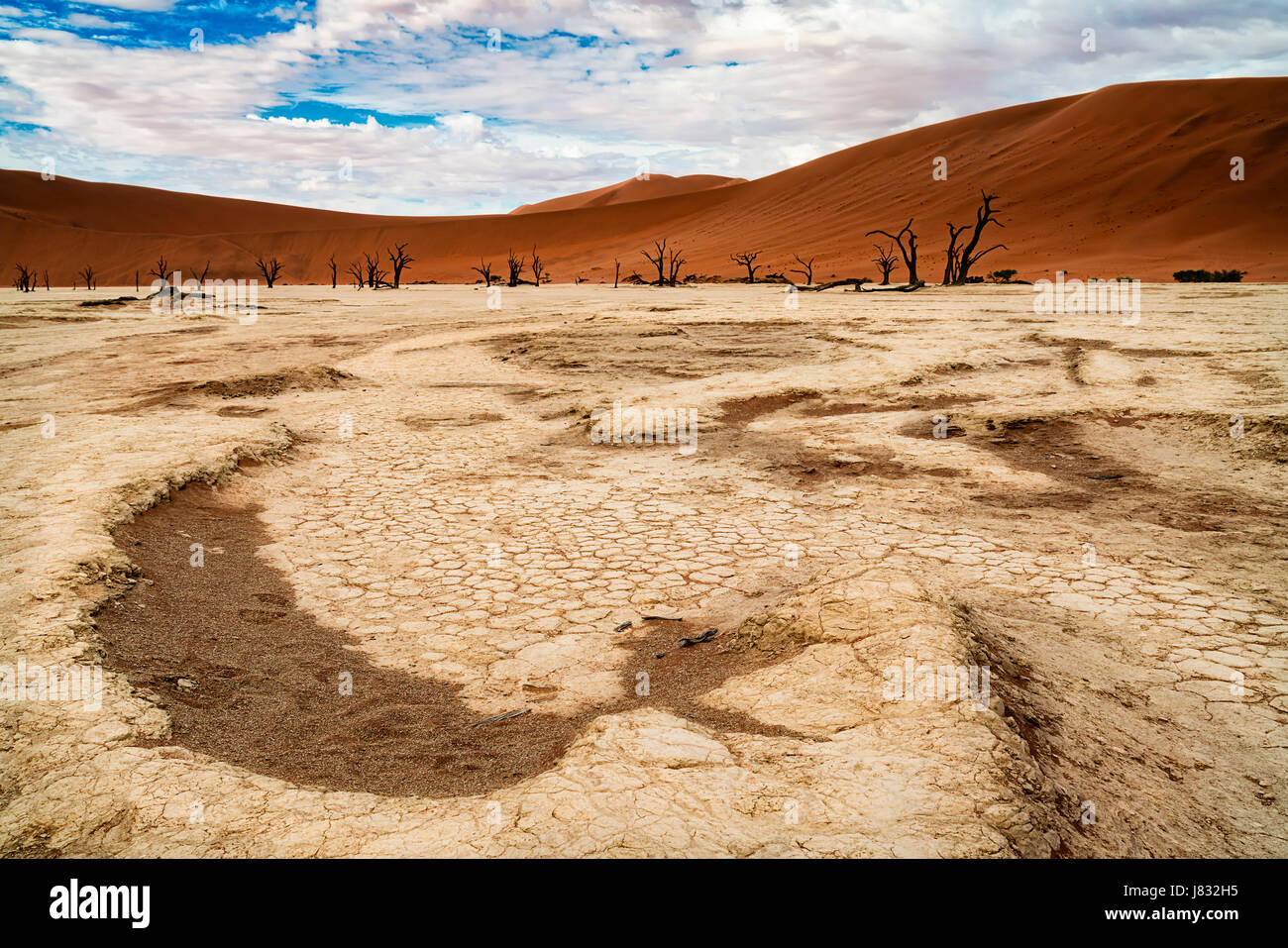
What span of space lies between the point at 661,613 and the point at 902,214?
48.0m

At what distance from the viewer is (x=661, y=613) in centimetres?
380

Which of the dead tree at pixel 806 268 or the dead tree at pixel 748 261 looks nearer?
the dead tree at pixel 806 268

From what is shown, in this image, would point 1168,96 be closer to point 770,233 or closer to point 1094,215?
point 1094,215

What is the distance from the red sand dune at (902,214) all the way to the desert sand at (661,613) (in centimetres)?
2414

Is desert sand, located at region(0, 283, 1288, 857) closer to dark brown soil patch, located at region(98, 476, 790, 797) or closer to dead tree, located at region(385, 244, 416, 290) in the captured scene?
dark brown soil patch, located at region(98, 476, 790, 797)

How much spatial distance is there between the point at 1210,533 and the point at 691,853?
160 inches

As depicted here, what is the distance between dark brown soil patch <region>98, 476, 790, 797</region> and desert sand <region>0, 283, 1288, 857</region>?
0.02m

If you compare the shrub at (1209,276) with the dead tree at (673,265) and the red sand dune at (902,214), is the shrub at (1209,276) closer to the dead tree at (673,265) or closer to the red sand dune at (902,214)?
the red sand dune at (902,214)

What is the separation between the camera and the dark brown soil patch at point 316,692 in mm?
2520

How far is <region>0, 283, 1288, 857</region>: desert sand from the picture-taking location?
2.05m

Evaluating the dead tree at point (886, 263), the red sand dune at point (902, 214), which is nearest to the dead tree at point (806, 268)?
the red sand dune at point (902, 214)

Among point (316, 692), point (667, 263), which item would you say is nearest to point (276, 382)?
point (316, 692)

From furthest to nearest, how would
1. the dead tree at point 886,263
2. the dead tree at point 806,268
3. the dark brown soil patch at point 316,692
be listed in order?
the dead tree at point 806,268, the dead tree at point 886,263, the dark brown soil patch at point 316,692
